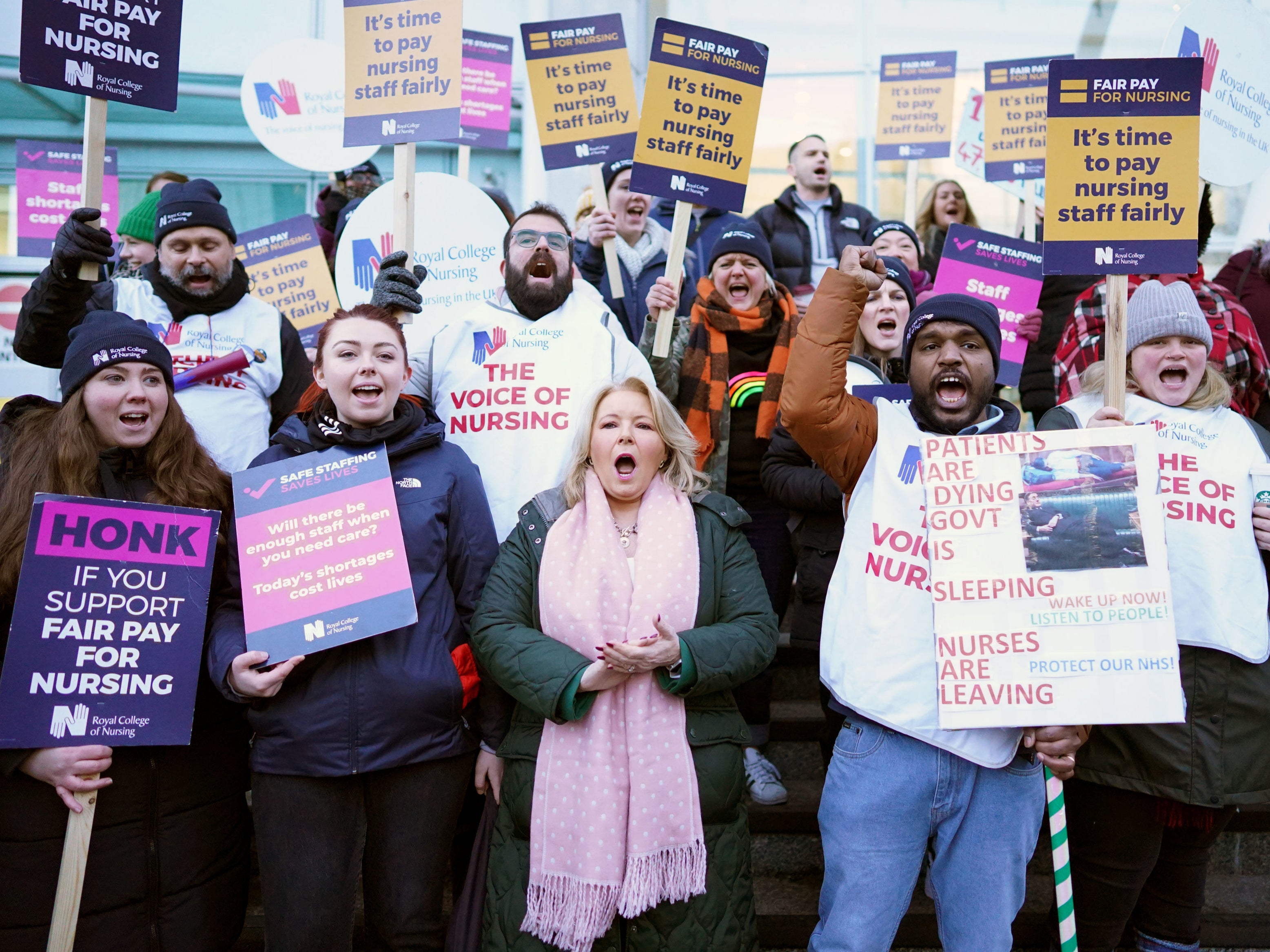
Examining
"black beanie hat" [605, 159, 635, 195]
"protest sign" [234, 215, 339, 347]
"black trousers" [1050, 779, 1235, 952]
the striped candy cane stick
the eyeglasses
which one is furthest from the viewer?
"black beanie hat" [605, 159, 635, 195]

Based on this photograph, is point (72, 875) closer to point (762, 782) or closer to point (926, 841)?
point (926, 841)

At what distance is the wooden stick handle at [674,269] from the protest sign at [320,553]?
1402 millimetres

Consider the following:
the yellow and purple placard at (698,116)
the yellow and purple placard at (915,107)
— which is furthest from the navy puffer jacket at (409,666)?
the yellow and purple placard at (915,107)

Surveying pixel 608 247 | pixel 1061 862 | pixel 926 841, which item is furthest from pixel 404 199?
pixel 1061 862

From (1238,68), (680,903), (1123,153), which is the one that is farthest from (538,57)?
(680,903)

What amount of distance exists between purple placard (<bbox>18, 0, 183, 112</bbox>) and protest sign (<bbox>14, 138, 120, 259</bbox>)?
9.16 ft

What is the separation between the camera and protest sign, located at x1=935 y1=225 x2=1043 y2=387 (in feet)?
15.1

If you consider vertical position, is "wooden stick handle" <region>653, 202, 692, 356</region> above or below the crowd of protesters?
above

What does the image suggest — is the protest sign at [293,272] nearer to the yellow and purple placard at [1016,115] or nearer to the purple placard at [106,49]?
the purple placard at [106,49]

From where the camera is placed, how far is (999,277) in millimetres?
4625

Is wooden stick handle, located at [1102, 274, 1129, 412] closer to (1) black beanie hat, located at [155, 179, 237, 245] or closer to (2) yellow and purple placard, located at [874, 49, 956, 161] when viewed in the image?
(1) black beanie hat, located at [155, 179, 237, 245]

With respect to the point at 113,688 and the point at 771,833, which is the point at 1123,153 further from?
→ the point at 113,688

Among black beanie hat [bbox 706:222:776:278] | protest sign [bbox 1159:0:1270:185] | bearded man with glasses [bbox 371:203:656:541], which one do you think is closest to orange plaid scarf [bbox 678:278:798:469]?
black beanie hat [bbox 706:222:776:278]

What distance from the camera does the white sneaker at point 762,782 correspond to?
3.86 metres
